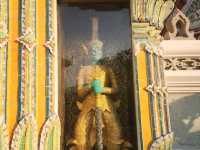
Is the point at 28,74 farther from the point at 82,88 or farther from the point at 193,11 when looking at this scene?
the point at 193,11

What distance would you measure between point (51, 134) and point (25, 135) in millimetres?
204

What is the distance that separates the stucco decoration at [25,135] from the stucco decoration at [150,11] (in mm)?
1257

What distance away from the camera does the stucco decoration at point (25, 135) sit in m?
4.08

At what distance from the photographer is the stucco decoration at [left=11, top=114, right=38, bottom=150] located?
4.08 m

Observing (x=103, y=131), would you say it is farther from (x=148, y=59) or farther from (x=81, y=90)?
(x=148, y=59)

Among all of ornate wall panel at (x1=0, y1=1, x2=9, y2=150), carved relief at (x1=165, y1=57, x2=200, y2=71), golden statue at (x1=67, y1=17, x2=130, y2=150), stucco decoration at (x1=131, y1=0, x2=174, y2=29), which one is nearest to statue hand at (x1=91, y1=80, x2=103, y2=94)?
golden statue at (x1=67, y1=17, x2=130, y2=150)

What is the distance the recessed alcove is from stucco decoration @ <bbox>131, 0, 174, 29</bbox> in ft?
0.38

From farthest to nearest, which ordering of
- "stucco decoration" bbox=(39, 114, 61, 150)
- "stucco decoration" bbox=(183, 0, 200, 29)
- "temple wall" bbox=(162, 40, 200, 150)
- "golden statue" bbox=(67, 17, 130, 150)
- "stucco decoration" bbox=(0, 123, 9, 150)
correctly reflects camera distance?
1. "stucco decoration" bbox=(183, 0, 200, 29)
2. "temple wall" bbox=(162, 40, 200, 150)
3. "golden statue" bbox=(67, 17, 130, 150)
4. "stucco decoration" bbox=(39, 114, 61, 150)
5. "stucco decoration" bbox=(0, 123, 9, 150)

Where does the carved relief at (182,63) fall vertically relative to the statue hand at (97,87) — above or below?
above

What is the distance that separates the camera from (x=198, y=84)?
5117mm

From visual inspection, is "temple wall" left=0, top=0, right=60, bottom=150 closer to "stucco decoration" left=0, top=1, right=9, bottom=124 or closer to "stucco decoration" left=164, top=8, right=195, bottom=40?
"stucco decoration" left=0, top=1, right=9, bottom=124

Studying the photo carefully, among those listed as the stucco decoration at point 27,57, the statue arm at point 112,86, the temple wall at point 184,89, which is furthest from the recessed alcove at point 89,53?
the temple wall at point 184,89

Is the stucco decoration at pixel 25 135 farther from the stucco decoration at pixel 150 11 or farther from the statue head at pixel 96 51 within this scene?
the stucco decoration at pixel 150 11

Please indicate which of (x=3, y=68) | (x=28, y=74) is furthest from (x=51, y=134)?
(x=3, y=68)
